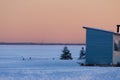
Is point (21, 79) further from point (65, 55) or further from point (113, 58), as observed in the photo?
point (65, 55)

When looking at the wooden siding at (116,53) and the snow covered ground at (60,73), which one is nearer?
the snow covered ground at (60,73)

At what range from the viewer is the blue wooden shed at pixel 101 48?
3588 centimetres

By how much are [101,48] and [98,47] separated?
26cm

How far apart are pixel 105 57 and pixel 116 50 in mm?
1111

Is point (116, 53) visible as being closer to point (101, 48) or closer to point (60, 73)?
point (101, 48)

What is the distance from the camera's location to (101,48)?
36.0 metres

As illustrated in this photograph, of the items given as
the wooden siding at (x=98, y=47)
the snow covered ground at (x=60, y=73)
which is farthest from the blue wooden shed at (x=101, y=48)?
the snow covered ground at (x=60, y=73)

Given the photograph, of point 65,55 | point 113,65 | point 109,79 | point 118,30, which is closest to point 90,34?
point 113,65

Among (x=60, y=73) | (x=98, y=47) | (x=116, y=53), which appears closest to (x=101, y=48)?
(x=98, y=47)

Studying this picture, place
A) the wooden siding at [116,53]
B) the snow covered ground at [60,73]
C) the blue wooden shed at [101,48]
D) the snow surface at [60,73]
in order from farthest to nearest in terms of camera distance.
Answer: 1. the wooden siding at [116,53]
2. the blue wooden shed at [101,48]
3. the snow surface at [60,73]
4. the snow covered ground at [60,73]

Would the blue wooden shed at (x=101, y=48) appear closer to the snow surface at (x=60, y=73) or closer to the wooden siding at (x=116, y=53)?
Result: the wooden siding at (x=116, y=53)

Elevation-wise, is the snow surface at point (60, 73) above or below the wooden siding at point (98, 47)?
below

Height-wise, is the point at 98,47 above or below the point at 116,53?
above

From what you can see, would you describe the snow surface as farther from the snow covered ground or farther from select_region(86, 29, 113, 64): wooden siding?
select_region(86, 29, 113, 64): wooden siding
